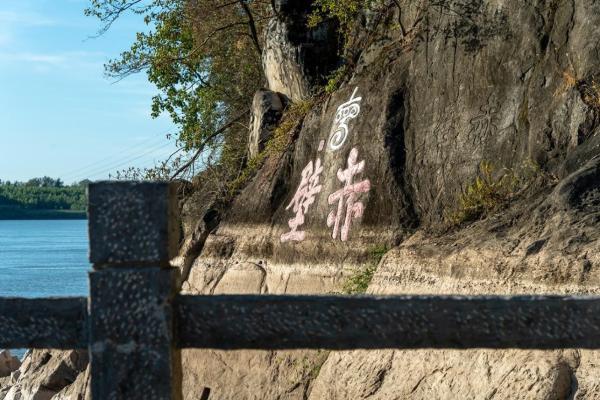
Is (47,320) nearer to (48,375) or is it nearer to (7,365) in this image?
(48,375)

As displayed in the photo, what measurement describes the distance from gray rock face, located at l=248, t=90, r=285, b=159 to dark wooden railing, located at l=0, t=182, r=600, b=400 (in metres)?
11.8

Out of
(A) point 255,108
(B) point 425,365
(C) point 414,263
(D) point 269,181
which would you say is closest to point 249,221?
(D) point 269,181

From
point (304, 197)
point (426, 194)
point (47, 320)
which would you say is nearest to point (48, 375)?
point (304, 197)

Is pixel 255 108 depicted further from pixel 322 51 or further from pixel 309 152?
pixel 309 152

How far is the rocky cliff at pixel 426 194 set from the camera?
7.88 metres

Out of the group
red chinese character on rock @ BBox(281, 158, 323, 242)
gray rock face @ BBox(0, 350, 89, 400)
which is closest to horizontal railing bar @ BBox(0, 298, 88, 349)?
red chinese character on rock @ BBox(281, 158, 323, 242)

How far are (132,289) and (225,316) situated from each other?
1.11 ft

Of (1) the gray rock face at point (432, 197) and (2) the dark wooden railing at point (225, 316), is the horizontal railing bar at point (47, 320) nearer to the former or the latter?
(2) the dark wooden railing at point (225, 316)

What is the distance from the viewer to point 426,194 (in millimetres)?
11055

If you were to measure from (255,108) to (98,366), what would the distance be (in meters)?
12.3

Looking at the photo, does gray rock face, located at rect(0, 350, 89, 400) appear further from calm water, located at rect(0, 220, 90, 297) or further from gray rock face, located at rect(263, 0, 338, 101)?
calm water, located at rect(0, 220, 90, 297)

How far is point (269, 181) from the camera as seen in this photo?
46.6 ft

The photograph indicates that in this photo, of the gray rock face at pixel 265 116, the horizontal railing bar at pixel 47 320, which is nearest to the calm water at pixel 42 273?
the gray rock face at pixel 265 116

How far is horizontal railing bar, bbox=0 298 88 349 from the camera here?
13.1ft
